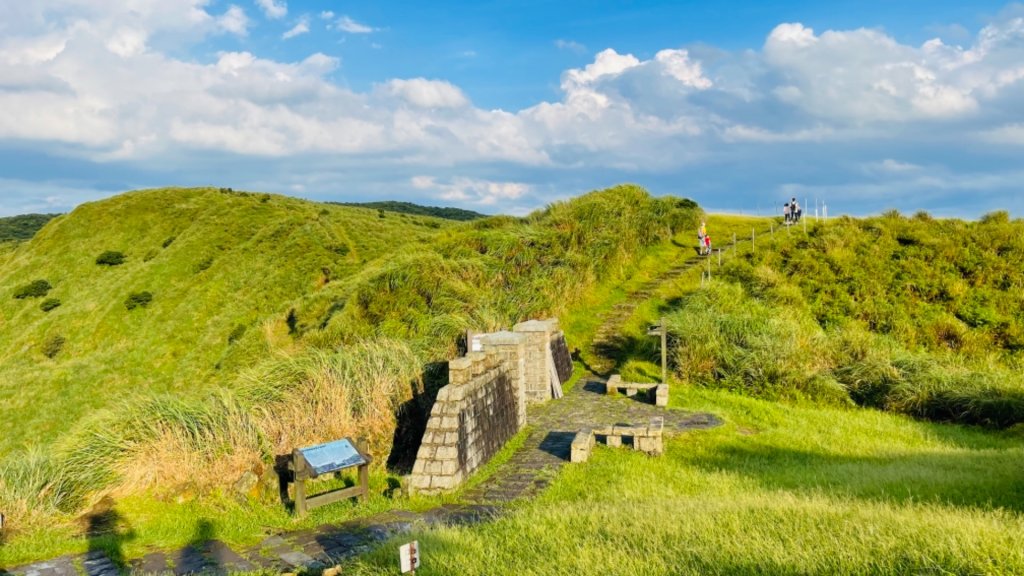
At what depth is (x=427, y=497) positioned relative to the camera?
9.50m

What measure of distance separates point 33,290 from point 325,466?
62.7 meters

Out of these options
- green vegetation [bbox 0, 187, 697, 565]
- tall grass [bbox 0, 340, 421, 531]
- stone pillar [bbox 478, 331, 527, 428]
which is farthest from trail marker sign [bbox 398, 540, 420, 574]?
stone pillar [bbox 478, 331, 527, 428]

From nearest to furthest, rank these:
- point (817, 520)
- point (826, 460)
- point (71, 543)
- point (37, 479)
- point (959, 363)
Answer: point (817, 520) < point (71, 543) < point (37, 479) < point (826, 460) < point (959, 363)

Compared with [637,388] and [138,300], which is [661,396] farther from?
[138,300]

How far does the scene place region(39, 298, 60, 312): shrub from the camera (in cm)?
5556

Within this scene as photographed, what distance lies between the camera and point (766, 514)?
22.7ft

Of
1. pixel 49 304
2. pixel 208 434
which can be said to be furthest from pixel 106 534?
pixel 49 304

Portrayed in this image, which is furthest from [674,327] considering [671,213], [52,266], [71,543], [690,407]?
[52,266]

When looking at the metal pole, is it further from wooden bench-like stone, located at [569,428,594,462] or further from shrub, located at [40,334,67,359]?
shrub, located at [40,334,67,359]

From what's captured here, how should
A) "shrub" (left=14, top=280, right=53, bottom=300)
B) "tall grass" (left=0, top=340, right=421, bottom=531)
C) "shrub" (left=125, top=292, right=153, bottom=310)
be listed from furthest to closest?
"shrub" (left=14, top=280, right=53, bottom=300) < "shrub" (left=125, top=292, right=153, bottom=310) < "tall grass" (left=0, top=340, right=421, bottom=531)

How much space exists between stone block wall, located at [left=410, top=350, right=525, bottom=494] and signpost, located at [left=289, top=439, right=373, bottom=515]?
77 cm

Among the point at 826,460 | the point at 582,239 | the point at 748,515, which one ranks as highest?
the point at 582,239

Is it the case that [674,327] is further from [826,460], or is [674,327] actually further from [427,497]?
[427,497]

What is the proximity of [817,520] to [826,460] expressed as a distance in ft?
17.4
